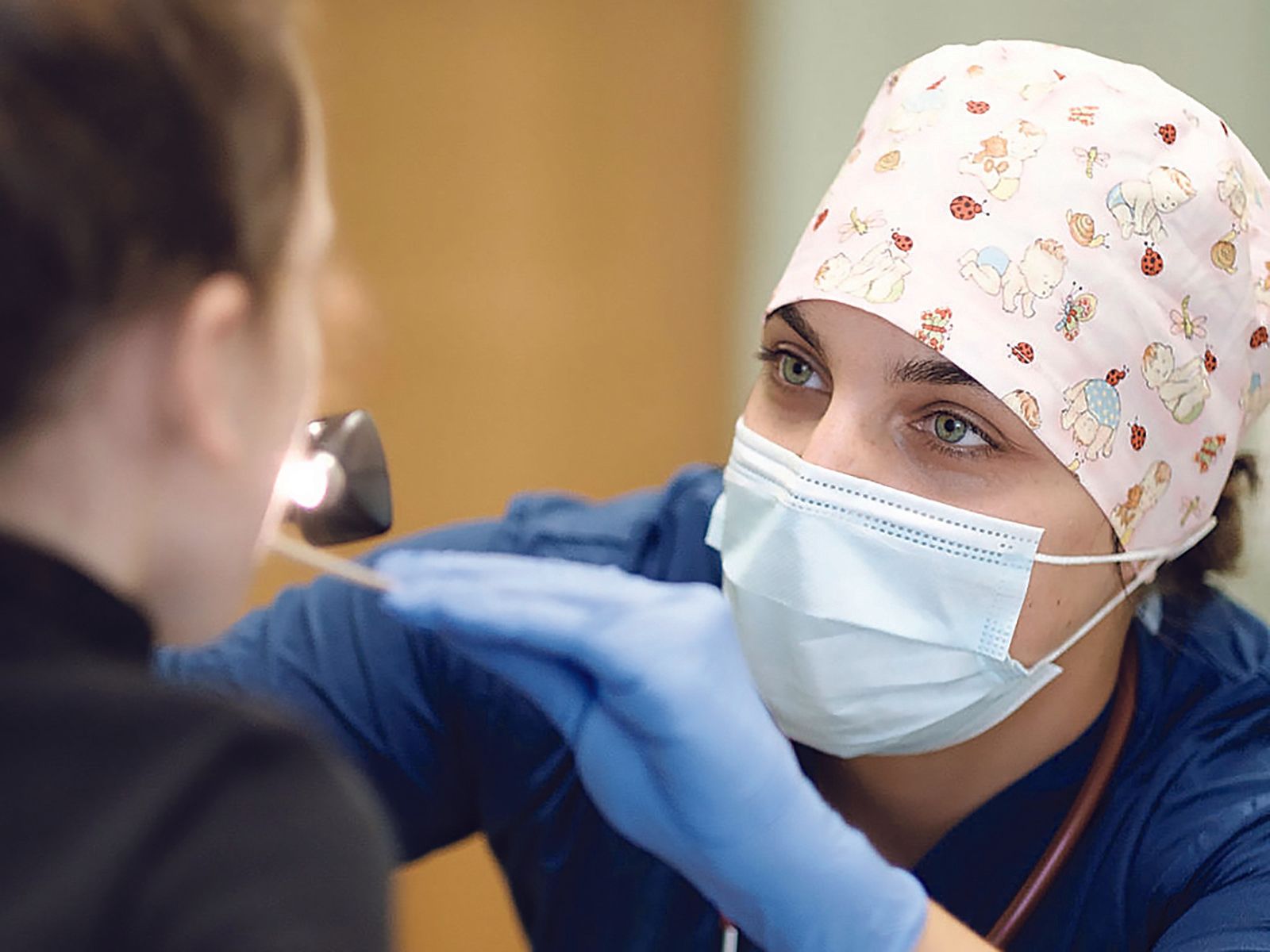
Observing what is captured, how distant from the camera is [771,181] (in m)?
2.03

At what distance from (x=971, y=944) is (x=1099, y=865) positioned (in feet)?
0.71

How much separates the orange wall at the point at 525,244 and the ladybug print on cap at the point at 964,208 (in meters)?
1.09

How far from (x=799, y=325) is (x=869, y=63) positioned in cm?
101

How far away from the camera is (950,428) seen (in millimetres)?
964

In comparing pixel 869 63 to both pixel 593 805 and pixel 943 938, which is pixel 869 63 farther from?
pixel 943 938

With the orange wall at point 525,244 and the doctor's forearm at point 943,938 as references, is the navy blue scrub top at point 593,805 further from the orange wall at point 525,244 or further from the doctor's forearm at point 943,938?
the orange wall at point 525,244

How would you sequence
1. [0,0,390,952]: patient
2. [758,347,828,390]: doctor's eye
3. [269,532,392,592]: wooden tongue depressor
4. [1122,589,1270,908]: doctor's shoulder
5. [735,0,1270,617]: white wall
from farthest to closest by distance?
[735,0,1270,617]: white wall
[758,347,828,390]: doctor's eye
[1122,589,1270,908]: doctor's shoulder
[269,532,392,592]: wooden tongue depressor
[0,0,390,952]: patient

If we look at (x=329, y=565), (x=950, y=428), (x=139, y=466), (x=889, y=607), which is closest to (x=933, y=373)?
(x=950, y=428)

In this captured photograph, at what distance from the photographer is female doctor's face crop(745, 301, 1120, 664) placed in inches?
37.0

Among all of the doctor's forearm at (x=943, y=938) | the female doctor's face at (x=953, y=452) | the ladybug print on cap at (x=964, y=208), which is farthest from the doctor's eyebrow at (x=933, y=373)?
the doctor's forearm at (x=943, y=938)

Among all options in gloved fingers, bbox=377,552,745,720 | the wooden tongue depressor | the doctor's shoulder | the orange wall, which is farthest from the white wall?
the wooden tongue depressor

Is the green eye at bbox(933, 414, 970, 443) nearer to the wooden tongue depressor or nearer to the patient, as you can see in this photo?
the wooden tongue depressor

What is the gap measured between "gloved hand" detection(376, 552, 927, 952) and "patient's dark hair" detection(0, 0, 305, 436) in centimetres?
23

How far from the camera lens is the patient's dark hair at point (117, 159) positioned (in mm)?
454
